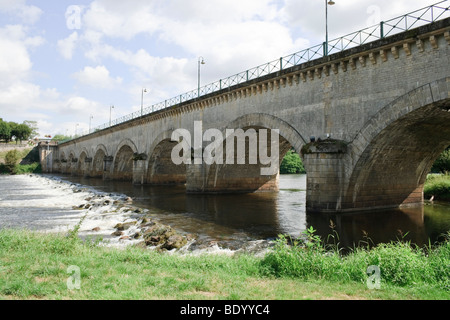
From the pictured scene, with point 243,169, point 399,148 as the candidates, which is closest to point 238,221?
point 399,148

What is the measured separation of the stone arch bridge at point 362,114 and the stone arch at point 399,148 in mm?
40

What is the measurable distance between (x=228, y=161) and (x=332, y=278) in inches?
800

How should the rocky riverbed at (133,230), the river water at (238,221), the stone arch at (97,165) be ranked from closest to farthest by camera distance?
the rocky riverbed at (133,230) → the river water at (238,221) → the stone arch at (97,165)

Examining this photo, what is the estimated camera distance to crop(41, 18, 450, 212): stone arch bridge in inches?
491

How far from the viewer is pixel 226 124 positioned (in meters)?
23.0

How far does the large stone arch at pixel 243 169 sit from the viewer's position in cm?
2316
